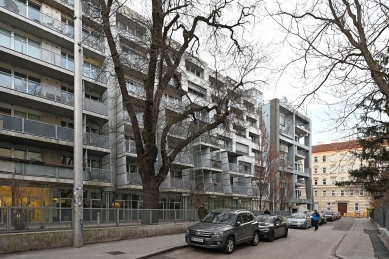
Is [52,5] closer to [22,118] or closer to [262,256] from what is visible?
[22,118]

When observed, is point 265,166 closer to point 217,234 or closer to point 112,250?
point 217,234

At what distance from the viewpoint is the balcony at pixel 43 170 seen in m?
19.9

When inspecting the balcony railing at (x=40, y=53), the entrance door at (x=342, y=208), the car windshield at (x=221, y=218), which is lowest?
the entrance door at (x=342, y=208)

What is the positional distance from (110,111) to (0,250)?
63.3 ft

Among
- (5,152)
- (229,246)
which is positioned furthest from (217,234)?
(5,152)

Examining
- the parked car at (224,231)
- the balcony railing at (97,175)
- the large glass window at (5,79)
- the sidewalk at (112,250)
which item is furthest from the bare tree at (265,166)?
the large glass window at (5,79)

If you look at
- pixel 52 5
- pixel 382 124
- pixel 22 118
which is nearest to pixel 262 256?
pixel 382 124

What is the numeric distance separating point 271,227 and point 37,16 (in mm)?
20160

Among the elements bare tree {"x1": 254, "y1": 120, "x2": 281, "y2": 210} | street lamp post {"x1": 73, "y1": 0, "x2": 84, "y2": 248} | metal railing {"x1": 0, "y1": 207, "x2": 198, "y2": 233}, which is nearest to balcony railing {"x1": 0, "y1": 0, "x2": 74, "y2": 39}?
street lamp post {"x1": 73, "y1": 0, "x2": 84, "y2": 248}

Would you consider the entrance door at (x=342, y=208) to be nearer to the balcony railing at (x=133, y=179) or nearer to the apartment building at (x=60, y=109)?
the apartment building at (x=60, y=109)

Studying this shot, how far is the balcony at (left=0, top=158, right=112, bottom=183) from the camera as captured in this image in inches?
785

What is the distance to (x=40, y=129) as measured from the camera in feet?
69.8

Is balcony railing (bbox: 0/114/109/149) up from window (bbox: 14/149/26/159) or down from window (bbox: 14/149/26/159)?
up

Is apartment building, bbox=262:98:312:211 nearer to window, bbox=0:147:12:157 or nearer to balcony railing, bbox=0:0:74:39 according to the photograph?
balcony railing, bbox=0:0:74:39
